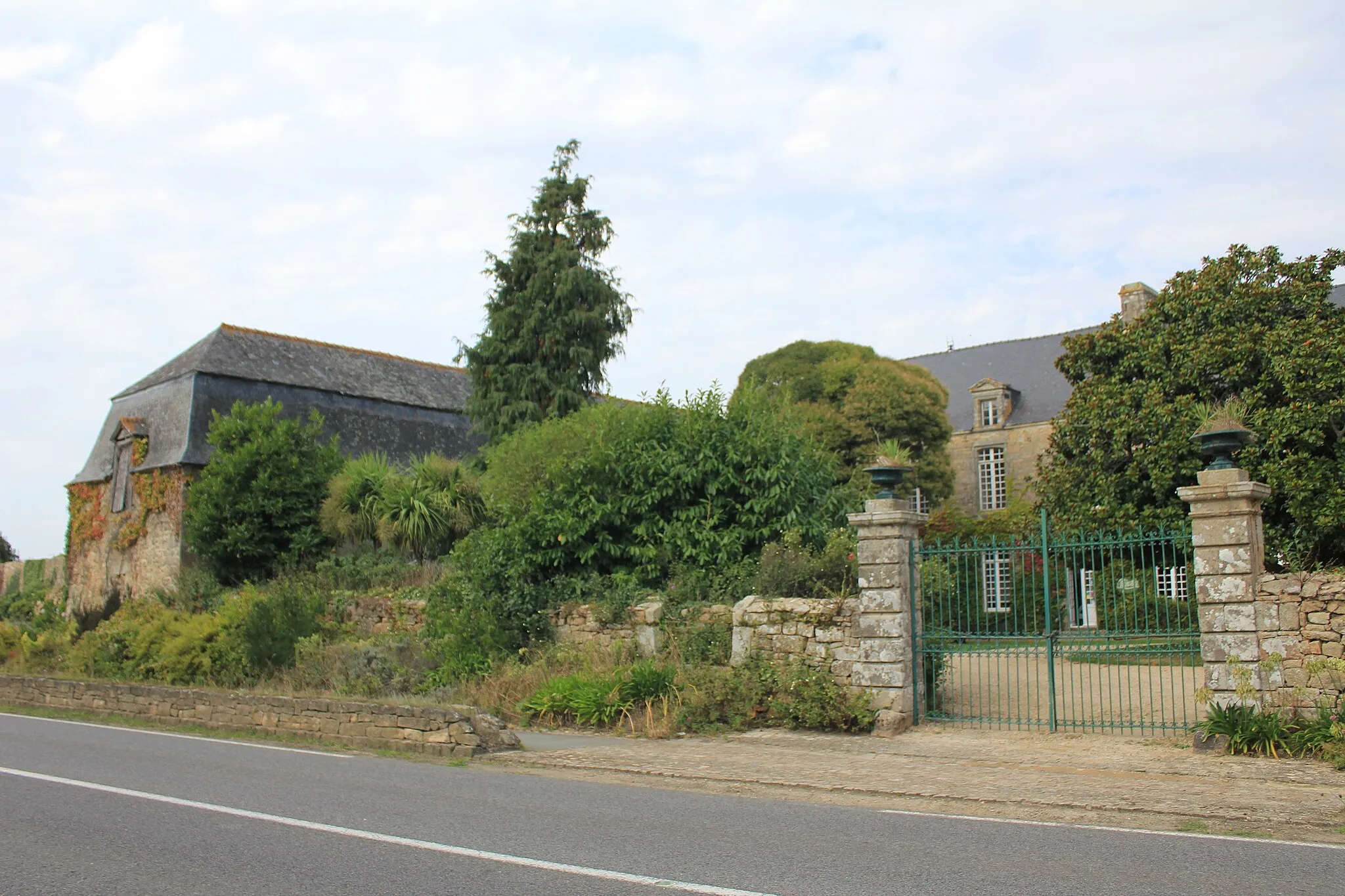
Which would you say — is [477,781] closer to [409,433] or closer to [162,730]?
[162,730]

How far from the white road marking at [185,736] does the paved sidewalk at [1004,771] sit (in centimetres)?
206

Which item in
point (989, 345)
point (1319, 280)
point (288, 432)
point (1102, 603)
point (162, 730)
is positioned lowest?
point (162, 730)

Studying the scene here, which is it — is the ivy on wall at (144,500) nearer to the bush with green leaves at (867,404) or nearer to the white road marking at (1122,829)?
the bush with green leaves at (867,404)

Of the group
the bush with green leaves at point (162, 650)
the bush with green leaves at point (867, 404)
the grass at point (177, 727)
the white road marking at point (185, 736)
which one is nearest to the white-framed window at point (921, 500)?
the bush with green leaves at point (867, 404)

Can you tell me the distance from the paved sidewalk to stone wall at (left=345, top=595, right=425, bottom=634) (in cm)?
720

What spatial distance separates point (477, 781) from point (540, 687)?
14.5 ft

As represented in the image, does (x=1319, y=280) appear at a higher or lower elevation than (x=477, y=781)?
higher

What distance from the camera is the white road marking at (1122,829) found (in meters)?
6.44

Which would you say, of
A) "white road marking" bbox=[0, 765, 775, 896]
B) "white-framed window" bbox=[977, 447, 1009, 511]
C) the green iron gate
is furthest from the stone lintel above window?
"white road marking" bbox=[0, 765, 775, 896]

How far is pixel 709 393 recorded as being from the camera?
53.6 ft

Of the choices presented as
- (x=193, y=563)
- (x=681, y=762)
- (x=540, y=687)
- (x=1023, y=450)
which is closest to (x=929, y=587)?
(x=681, y=762)

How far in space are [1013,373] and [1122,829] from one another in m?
37.4

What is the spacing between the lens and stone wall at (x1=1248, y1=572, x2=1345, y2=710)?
31.1ft

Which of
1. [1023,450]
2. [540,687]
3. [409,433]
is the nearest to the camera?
[540,687]
